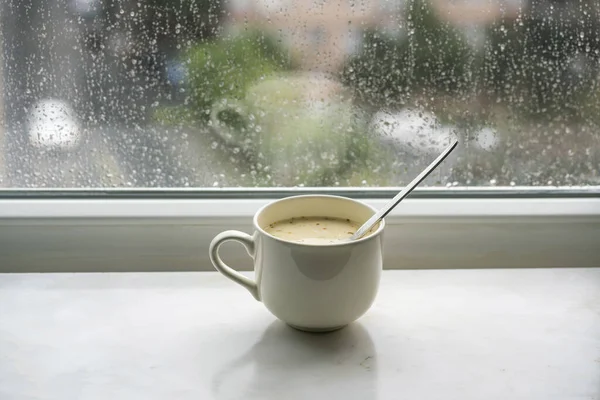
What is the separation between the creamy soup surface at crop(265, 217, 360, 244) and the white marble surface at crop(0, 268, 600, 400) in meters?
0.10

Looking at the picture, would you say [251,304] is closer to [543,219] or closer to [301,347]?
[301,347]

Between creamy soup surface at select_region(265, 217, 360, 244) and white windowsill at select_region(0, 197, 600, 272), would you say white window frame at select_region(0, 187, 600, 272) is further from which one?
creamy soup surface at select_region(265, 217, 360, 244)

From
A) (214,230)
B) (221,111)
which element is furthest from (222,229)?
(221,111)

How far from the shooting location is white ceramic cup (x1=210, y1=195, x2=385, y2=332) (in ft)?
1.92

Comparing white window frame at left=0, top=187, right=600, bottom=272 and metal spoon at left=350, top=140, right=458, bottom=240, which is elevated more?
metal spoon at left=350, top=140, right=458, bottom=240

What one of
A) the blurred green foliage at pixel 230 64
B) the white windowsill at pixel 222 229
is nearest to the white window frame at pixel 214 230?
the white windowsill at pixel 222 229

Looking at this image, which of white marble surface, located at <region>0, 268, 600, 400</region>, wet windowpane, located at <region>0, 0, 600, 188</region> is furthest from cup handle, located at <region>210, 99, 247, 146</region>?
white marble surface, located at <region>0, 268, 600, 400</region>

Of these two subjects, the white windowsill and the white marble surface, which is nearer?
the white marble surface

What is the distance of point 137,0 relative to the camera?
2.56 feet

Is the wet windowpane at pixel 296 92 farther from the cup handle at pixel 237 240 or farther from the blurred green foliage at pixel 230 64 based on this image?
the cup handle at pixel 237 240

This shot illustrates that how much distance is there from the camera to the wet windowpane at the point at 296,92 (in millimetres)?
789

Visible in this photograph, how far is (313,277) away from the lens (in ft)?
1.94

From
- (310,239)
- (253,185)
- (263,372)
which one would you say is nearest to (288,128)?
(253,185)

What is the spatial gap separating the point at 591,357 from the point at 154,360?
0.41 meters
